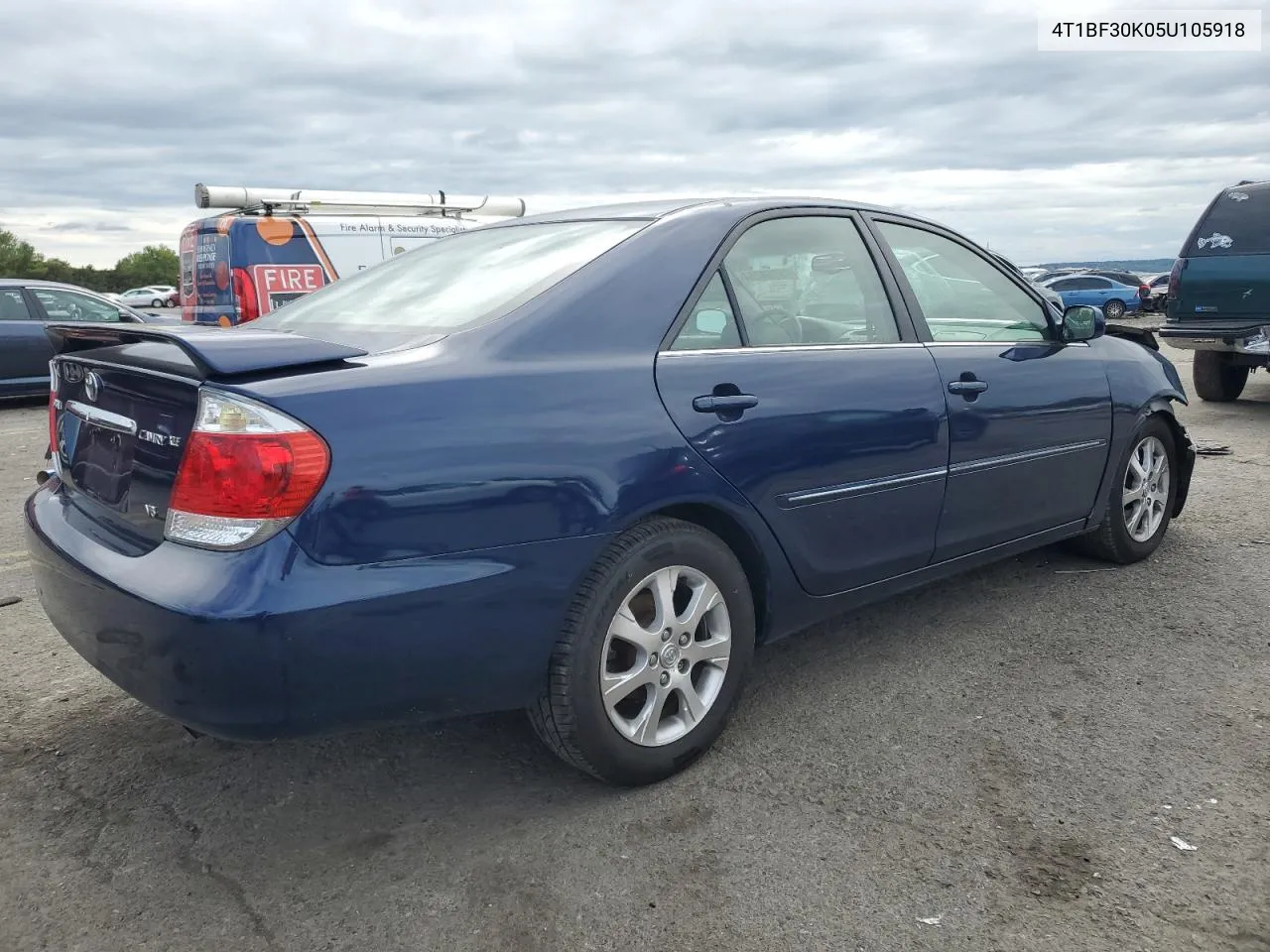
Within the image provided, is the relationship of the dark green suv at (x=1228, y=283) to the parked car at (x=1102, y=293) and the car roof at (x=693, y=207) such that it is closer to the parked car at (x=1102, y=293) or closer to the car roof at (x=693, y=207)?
the car roof at (x=693, y=207)

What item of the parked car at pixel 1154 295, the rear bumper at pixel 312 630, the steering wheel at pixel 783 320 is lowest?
the parked car at pixel 1154 295

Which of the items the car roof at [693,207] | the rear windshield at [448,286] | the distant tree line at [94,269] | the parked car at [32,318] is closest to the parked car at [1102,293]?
the parked car at [32,318]

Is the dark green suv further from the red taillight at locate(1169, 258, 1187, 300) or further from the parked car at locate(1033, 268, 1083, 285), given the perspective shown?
the parked car at locate(1033, 268, 1083, 285)

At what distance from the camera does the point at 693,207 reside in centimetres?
318

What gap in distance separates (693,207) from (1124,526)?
256 cm

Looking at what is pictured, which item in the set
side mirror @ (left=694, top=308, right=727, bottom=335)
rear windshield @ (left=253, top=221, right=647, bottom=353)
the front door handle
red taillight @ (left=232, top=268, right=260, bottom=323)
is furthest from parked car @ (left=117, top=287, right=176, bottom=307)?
side mirror @ (left=694, top=308, right=727, bottom=335)

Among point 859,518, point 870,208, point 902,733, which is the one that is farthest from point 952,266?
point 902,733

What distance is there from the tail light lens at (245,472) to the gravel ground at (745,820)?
2.77ft

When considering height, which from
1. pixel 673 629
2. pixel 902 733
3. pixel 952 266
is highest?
pixel 952 266

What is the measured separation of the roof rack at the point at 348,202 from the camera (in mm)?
11766

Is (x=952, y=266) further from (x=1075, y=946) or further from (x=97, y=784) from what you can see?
(x=97, y=784)

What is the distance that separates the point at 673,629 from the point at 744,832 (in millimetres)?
529

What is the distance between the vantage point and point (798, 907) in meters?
2.28

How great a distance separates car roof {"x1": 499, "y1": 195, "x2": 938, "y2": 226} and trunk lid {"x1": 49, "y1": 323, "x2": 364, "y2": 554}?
107cm
